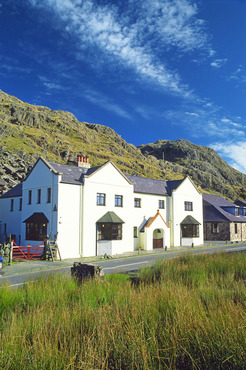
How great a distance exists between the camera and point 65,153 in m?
118

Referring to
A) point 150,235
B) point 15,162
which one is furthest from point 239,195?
point 150,235

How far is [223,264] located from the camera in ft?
42.3

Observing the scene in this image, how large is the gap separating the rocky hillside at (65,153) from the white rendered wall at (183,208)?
113 ft

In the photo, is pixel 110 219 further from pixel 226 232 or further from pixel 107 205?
pixel 226 232

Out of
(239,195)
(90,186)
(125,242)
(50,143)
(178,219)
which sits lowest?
(125,242)

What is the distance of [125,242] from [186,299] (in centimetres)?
2515

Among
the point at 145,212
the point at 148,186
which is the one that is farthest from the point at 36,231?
the point at 148,186

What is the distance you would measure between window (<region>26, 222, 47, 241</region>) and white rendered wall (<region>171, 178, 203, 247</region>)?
1800 centimetres

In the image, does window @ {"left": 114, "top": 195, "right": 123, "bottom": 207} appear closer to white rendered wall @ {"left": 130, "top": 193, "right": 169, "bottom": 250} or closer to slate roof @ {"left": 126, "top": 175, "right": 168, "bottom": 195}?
white rendered wall @ {"left": 130, "top": 193, "right": 169, "bottom": 250}

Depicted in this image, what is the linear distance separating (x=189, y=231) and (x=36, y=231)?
2140 cm

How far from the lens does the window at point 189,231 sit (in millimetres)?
39062

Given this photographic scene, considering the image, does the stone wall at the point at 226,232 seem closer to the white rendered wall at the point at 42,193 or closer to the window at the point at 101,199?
the window at the point at 101,199

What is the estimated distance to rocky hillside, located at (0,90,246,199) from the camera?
8074cm

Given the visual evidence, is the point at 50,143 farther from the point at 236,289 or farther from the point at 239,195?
the point at 236,289
